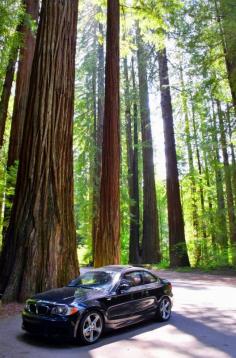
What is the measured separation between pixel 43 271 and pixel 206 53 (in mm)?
13114

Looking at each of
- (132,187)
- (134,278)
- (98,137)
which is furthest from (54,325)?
(132,187)

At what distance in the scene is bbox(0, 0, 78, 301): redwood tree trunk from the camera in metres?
9.89

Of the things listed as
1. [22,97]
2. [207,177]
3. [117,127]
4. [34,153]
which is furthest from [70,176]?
[207,177]

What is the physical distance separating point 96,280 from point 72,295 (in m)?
0.86

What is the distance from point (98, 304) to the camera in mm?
7074

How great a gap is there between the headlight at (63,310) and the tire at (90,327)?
0.23 meters

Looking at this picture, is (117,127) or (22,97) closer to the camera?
(117,127)

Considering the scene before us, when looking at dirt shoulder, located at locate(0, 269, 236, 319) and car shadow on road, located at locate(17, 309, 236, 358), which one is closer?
car shadow on road, located at locate(17, 309, 236, 358)

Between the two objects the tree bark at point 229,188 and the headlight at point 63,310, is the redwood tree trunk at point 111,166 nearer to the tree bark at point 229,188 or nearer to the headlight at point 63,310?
the headlight at point 63,310

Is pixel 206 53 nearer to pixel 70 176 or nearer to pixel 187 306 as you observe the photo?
pixel 70 176

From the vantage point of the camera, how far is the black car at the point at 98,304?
6.69 m

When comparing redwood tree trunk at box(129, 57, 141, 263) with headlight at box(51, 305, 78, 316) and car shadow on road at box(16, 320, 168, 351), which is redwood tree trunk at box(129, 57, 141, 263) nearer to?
car shadow on road at box(16, 320, 168, 351)

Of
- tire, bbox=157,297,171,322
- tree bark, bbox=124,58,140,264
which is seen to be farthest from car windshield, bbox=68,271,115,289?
tree bark, bbox=124,58,140,264

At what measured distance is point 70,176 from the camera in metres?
11.0
